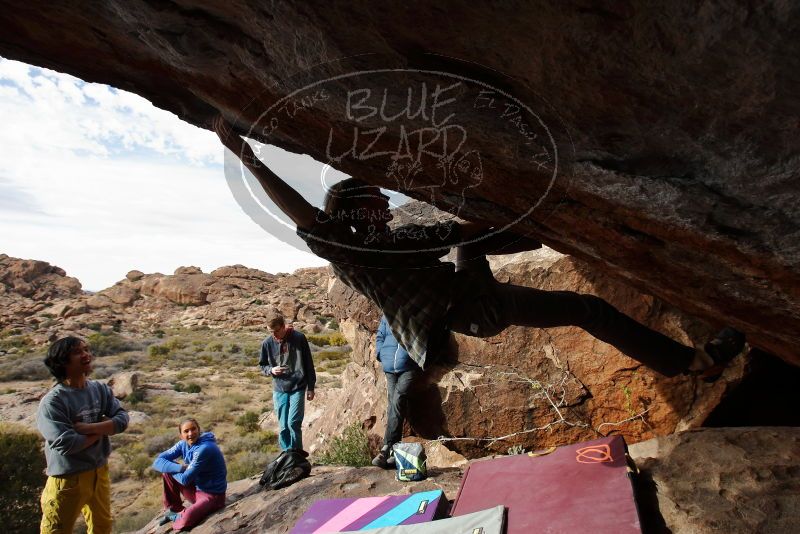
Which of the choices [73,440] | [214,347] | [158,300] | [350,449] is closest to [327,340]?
[214,347]

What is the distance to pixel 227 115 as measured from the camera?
9.47 feet

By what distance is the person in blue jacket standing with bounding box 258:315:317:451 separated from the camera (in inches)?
207

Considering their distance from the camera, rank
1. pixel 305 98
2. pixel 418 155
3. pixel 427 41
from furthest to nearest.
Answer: pixel 418 155 → pixel 305 98 → pixel 427 41

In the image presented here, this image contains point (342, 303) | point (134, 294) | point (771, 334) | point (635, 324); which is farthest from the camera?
point (134, 294)

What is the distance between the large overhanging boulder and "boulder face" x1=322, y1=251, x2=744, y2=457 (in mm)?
1416

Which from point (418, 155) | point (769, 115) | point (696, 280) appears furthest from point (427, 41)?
point (696, 280)

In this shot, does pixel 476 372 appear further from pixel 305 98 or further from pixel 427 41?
pixel 427 41

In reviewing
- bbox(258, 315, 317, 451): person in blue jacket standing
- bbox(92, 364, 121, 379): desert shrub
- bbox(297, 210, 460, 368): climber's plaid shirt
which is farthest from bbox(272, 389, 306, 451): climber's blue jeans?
bbox(92, 364, 121, 379): desert shrub

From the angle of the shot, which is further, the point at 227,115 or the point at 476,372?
the point at 476,372

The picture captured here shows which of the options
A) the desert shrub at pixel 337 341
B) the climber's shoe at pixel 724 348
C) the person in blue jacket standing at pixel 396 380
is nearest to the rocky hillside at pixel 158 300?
the desert shrub at pixel 337 341

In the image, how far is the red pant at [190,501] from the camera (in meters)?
4.84

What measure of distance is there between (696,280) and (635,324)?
694 millimetres

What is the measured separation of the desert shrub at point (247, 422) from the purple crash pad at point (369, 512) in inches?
424

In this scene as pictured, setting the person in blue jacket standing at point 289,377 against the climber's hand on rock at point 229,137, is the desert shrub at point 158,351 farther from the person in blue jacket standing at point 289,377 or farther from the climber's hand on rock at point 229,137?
the climber's hand on rock at point 229,137
